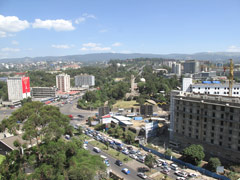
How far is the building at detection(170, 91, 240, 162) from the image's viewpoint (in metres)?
26.5

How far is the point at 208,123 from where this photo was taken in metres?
28.8

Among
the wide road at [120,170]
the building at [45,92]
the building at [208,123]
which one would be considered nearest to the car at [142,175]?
the wide road at [120,170]

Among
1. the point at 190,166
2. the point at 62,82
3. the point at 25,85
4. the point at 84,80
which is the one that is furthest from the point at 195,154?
the point at 84,80

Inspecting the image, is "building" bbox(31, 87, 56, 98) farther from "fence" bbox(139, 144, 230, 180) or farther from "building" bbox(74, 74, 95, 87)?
"fence" bbox(139, 144, 230, 180)

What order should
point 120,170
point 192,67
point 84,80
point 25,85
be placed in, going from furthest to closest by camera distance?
point 192,67
point 84,80
point 25,85
point 120,170

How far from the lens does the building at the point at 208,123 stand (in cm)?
2650

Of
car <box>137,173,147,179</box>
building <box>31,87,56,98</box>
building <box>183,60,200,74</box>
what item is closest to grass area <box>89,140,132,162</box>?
car <box>137,173,147,179</box>

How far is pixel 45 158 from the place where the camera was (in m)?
17.8

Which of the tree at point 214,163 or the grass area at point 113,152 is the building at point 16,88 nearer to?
the grass area at point 113,152

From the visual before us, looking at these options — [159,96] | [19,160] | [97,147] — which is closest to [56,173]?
[19,160]

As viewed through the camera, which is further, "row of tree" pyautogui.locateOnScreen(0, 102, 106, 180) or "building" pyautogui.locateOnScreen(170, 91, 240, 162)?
"building" pyautogui.locateOnScreen(170, 91, 240, 162)

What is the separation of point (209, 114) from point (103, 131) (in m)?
21.0

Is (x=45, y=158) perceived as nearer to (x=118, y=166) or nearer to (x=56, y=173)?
(x=56, y=173)

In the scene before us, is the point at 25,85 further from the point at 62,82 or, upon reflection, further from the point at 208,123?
the point at 208,123
